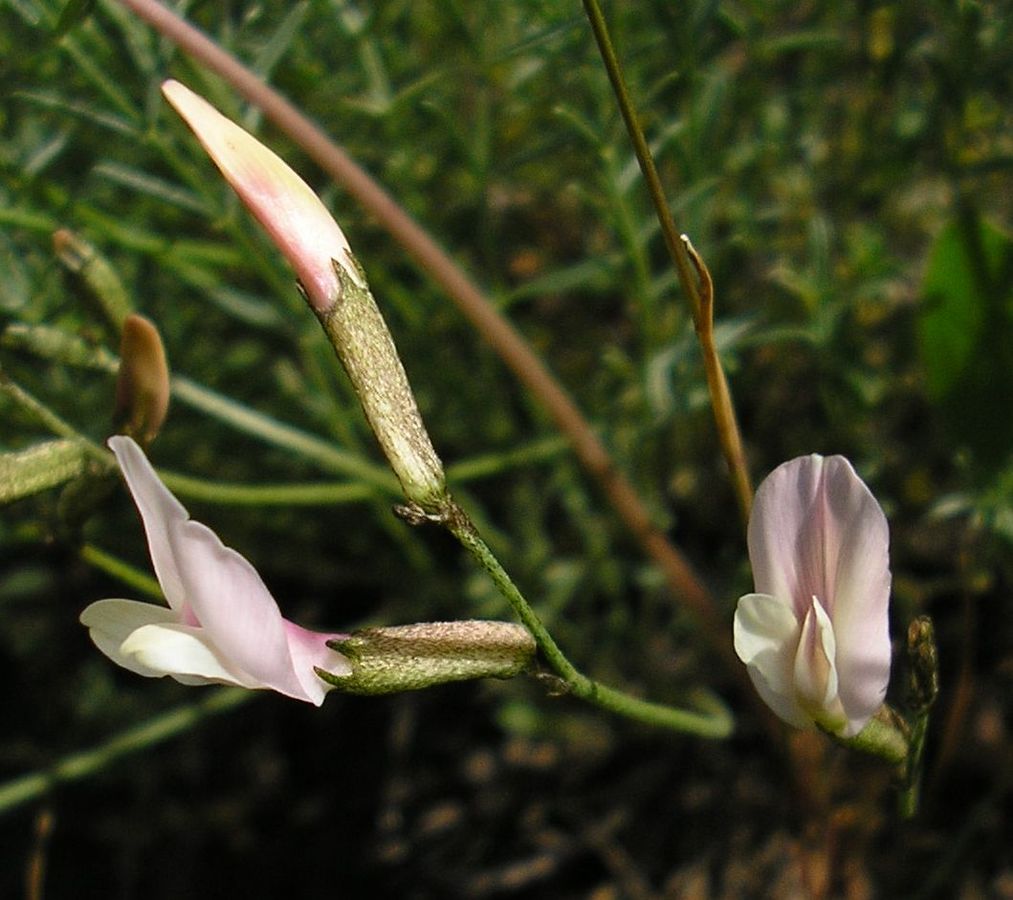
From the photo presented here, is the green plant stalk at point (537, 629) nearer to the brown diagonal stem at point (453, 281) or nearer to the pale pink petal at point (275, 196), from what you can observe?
the pale pink petal at point (275, 196)

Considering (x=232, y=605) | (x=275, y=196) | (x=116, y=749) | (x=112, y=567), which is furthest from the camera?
(x=116, y=749)

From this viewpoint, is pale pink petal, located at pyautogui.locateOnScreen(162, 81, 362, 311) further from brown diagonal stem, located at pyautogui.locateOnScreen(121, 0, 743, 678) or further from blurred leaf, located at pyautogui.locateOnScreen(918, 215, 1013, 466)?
blurred leaf, located at pyautogui.locateOnScreen(918, 215, 1013, 466)

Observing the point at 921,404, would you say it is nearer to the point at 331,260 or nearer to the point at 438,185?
the point at 438,185

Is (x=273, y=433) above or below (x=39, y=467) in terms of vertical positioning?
below

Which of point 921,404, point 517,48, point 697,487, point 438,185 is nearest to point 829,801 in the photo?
point 697,487

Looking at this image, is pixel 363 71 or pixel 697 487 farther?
pixel 697 487

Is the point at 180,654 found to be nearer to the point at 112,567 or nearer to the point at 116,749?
the point at 112,567

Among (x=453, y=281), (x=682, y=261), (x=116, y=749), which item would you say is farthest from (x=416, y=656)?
(x=116, y=749)
